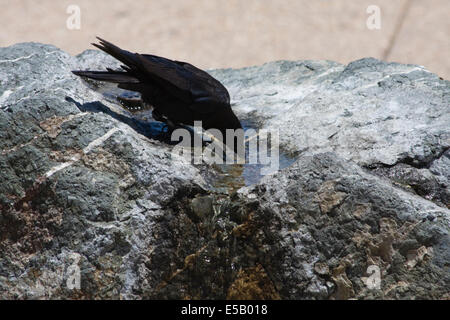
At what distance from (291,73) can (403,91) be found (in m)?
1.26

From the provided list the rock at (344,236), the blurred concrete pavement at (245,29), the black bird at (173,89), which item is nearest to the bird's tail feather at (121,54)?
the black bird at (173,89)

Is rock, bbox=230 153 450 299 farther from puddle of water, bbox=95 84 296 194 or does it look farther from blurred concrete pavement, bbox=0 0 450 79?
blurred concrete pavement, bbox=0 0 450 79

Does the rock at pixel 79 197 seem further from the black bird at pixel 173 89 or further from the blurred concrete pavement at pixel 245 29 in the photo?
the blurred concrete pavement at pixel 245 29

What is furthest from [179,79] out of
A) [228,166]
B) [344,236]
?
[344,236]

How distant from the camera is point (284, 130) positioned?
479 cm

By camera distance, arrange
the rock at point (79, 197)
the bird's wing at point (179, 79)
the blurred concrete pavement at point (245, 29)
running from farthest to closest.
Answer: the blurred concrete pavement at point (245, 29) → the bird's wing at point (179, 79) → the rock at point (79, 197)

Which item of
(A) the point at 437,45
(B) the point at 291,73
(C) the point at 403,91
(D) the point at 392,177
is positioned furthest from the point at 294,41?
(D) the point at 392,177

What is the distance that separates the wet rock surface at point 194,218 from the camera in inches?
134

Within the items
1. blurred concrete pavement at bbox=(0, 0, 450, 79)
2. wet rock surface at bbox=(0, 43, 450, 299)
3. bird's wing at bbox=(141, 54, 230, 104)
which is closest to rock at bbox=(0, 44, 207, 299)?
wet rock surface at bbox=(0, 43, 450, 299)

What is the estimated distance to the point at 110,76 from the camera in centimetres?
442

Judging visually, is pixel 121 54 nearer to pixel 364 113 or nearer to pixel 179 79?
pixel 179 79

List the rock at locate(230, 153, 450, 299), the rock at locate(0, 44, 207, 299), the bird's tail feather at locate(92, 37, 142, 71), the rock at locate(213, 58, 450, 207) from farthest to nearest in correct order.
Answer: the bird's tail feather at locate(92, 37, 142, 71) < the rock at locate(213, 58, 450, 207) < the rock at locate(0, 44, 207, 299) < the rock at locate(230, 153, 450, 299)

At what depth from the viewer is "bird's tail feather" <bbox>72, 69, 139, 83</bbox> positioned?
4.39m

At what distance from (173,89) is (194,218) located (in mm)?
1225
